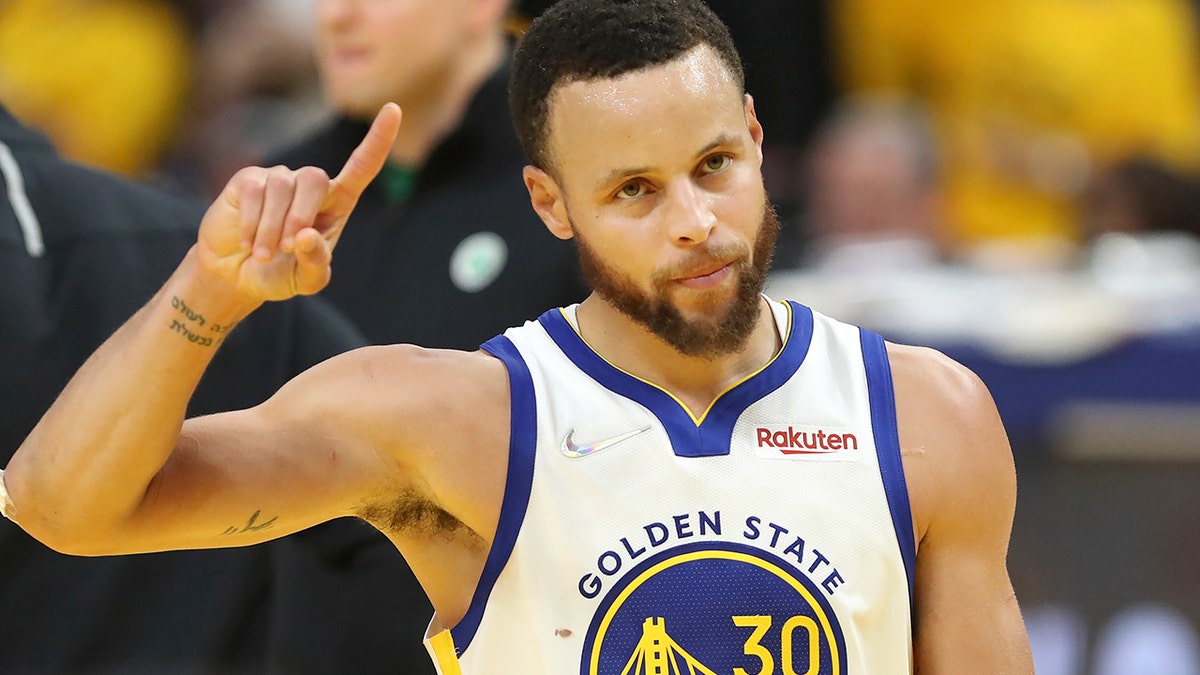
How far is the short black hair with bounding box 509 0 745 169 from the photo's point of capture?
269 cm

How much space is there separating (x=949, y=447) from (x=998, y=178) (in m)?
5.85

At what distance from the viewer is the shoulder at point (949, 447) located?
2.76 metres

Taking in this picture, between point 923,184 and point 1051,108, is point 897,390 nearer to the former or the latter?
point 923,184

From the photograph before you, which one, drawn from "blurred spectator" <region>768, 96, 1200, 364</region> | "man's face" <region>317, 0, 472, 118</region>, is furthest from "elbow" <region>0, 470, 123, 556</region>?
"blurred spectator" <region>768, 96, 1200, 364</region>

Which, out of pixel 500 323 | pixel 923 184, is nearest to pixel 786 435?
pixel 500 323

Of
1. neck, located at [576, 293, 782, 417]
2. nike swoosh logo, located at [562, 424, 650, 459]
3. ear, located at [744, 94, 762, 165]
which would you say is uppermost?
ear, located at [744, 94, 762, 165]

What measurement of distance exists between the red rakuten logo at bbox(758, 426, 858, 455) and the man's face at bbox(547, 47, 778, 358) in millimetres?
152

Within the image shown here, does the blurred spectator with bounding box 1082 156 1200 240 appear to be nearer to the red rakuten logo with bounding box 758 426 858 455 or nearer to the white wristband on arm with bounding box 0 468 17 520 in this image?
the red rakuten logo with bounding box 758 426 858 455

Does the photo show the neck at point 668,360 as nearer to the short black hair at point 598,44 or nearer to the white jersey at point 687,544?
the white jersey at point 687,544

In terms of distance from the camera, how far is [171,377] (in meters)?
2.44

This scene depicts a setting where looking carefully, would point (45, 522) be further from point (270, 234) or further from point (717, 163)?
point (717, 163)

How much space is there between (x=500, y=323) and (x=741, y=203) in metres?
1.62

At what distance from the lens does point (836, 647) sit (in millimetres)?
2670

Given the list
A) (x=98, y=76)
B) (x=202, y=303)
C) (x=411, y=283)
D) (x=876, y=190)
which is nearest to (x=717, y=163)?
(x=202, y=303)
